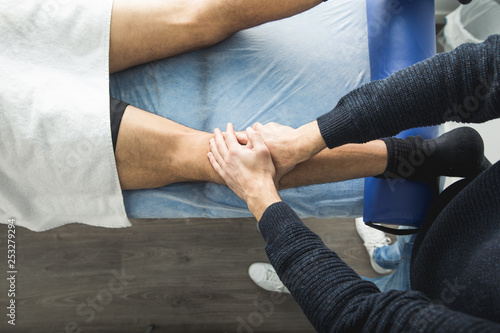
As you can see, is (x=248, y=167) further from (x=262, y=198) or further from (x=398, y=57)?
(x=398, y=57)

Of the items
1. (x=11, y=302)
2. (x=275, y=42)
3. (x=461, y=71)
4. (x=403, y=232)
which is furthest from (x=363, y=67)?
(x=11, y=302)

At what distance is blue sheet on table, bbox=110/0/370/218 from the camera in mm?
1005

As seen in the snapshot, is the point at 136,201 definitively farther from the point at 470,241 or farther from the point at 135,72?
the point at 470,241

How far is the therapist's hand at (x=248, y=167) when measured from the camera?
2.69ft

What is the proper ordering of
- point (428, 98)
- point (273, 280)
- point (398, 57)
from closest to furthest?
point (428, 98)
point (398, 57)
point (273, 280)

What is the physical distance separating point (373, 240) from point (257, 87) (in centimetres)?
80

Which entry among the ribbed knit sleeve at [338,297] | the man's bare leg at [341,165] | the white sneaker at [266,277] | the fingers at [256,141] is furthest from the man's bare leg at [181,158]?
the white sneaker at [266,277]

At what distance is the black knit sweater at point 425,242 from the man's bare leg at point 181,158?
13 centimetres

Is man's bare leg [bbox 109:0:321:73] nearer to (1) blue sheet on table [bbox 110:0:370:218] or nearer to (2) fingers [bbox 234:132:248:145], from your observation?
(1) blue sheet on table [bbox 110:0:370:218]

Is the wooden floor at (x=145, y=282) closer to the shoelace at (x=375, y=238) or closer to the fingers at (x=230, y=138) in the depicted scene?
the shoelace at (x=375, y=238)

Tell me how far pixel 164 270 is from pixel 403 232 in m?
0.93

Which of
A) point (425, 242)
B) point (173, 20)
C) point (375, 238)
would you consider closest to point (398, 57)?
point (425, 242)

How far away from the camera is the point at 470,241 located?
66 centimetres

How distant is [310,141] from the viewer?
0.85 meters
